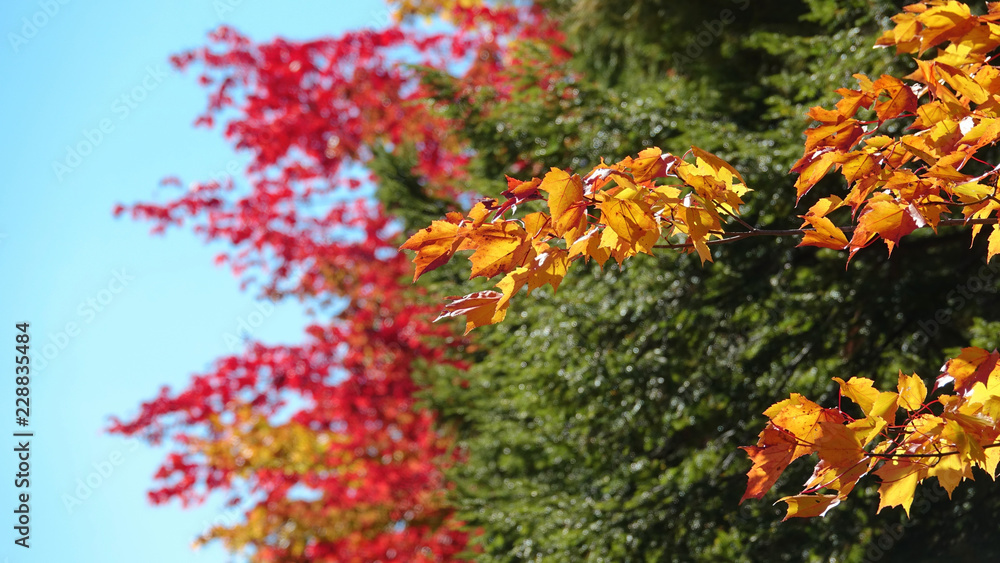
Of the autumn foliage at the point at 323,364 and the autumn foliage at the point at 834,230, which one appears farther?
the autumn foliage at the point at 323,364

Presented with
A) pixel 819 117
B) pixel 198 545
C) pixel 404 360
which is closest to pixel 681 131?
pixel 819 117

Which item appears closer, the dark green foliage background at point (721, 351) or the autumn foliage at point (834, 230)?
the autumn foliage at point (834, 230)

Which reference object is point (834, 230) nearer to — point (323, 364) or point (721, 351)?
point (721, 351)

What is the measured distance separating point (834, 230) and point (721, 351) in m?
2.28

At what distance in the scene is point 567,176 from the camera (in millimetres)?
1620

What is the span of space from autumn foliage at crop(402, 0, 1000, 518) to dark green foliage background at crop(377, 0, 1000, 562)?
182 centimetres

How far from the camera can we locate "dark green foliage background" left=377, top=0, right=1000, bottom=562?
376cm

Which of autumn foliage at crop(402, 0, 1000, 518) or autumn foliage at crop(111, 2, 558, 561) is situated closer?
autumn foliage at crop(402, 0, 1000, 518)

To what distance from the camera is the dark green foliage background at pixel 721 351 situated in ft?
12.3

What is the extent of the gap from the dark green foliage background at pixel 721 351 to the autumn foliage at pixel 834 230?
5.98 ft

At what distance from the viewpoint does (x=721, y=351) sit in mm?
3986

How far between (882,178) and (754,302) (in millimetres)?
2146

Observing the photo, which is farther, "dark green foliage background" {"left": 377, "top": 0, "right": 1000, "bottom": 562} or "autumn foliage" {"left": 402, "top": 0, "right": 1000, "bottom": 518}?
"dark green foliage background" {"left": 377, "top": 0, "right": 1000, "bottom": 562}

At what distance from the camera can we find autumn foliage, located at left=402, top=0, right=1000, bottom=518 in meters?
1.66
